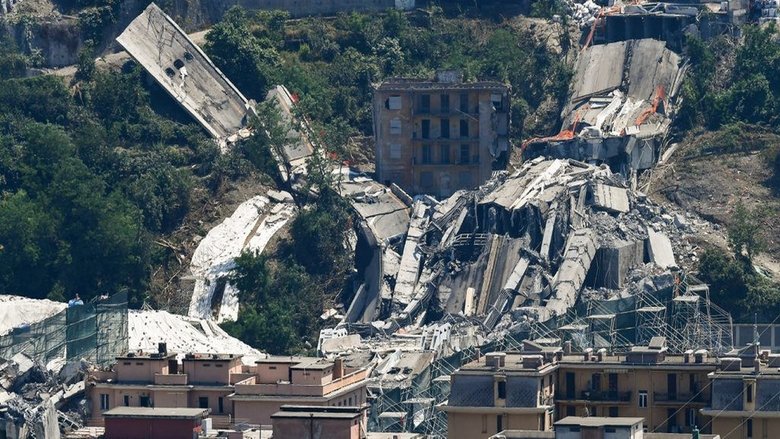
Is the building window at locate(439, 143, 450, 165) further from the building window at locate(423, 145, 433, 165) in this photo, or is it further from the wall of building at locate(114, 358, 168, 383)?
the wall of building at locate(114, 358, 168, 383)

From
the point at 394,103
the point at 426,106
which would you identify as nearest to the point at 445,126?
the point at 426,106

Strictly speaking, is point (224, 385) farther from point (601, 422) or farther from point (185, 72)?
point (185, 72)

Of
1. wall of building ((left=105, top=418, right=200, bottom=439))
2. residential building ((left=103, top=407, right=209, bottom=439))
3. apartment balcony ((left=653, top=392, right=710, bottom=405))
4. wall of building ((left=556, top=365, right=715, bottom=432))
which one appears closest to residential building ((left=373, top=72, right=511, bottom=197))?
wall of building ((left=556, top=365, right=715, bottom=432))

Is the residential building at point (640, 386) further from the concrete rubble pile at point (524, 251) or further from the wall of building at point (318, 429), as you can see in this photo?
the concrete rubble pile at point (524, 251)

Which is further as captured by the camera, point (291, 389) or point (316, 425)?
point (291, 389)

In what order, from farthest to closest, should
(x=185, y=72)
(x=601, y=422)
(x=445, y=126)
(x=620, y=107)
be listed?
(x=185, y=72) < (x=620, y=107) < (x=445, y=126) < (x=601, y=422)

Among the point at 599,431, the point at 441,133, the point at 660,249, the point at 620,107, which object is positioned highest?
the point at 620,107
